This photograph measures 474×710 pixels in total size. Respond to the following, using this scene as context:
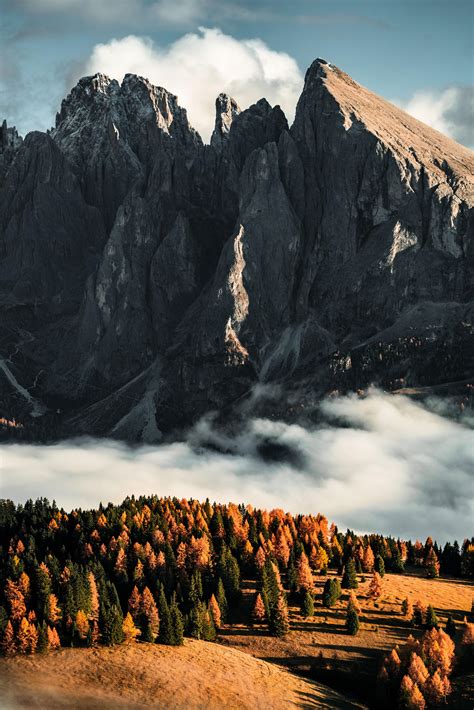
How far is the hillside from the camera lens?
17838 cm

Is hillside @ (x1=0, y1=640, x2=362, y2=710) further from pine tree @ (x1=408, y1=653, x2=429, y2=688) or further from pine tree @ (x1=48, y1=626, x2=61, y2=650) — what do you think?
pine tree @ (x1=408, y1=653, x2=429, y2=688)

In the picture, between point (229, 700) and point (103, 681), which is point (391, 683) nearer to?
point (229, 700)

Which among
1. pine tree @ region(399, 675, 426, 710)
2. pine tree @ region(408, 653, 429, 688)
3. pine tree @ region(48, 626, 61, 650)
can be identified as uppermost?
pine tree @ region(48, 626, 61, 650)

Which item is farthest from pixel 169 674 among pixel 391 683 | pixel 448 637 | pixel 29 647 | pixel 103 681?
pixel 448 637

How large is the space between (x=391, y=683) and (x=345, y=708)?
32.3 ft

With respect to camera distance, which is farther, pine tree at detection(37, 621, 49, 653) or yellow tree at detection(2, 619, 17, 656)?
pine tree at detection(37, 621, 49, 653)

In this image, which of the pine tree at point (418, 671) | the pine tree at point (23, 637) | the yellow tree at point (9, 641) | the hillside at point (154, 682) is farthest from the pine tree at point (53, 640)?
the pine tree at point (418, 671)

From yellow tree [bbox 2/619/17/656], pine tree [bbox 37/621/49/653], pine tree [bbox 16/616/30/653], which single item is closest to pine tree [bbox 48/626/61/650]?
pine tree [bbox 37/621/49/653]

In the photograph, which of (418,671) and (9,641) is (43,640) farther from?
(418,671)

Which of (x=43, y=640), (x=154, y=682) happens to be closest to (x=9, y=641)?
(x=43, y=640)

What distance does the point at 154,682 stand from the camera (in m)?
185

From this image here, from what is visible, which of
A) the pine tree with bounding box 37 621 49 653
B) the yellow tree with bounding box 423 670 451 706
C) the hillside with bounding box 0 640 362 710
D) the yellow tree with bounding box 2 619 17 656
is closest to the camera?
the hillside with bounding box 0 640 362 710

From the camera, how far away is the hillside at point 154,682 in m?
178

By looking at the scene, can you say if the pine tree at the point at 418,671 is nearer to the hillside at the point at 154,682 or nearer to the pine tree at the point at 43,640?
the hillside at the point at 154,682
